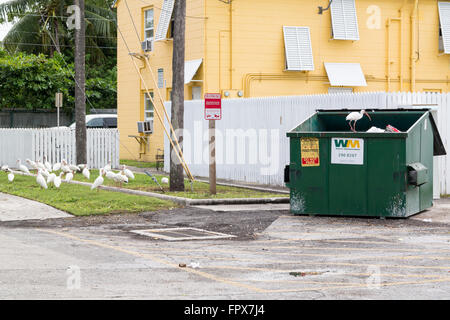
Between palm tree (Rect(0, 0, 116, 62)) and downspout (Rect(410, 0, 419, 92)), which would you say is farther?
palm tree (Rect(0, 0, 116, 62))

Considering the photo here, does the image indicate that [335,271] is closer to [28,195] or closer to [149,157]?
[28,195]

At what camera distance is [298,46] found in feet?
81.6

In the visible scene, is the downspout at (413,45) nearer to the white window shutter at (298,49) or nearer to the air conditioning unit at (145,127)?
the white window shutter at (298,49)

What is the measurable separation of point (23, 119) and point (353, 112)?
25003 millimetres

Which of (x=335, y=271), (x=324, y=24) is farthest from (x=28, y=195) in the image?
(x=324, y=24)

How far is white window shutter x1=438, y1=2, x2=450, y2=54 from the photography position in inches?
1040

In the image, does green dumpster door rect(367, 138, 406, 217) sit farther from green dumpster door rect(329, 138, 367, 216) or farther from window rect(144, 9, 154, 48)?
window rect(144, 9, 154, 48)

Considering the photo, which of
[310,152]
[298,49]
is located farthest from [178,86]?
[298,49]

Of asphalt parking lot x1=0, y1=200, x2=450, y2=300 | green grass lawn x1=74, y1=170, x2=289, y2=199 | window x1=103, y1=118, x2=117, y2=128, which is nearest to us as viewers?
asphalt parking lot x1=0, y1=200, x2=450, y2=300

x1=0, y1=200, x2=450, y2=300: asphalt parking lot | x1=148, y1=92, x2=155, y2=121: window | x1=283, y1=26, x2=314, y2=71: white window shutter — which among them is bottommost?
x1=0, y1=200, x2=450, y2=300: asphalt parking lot

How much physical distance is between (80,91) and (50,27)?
23.8 meters

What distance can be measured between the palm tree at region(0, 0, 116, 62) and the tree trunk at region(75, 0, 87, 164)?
19741 mm

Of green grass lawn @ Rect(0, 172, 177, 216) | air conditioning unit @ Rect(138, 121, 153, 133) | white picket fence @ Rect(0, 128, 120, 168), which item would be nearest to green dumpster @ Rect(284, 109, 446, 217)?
green grass lawn @ Rect(0, 172, 177, 216)

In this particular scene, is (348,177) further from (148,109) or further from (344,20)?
(148,109)
